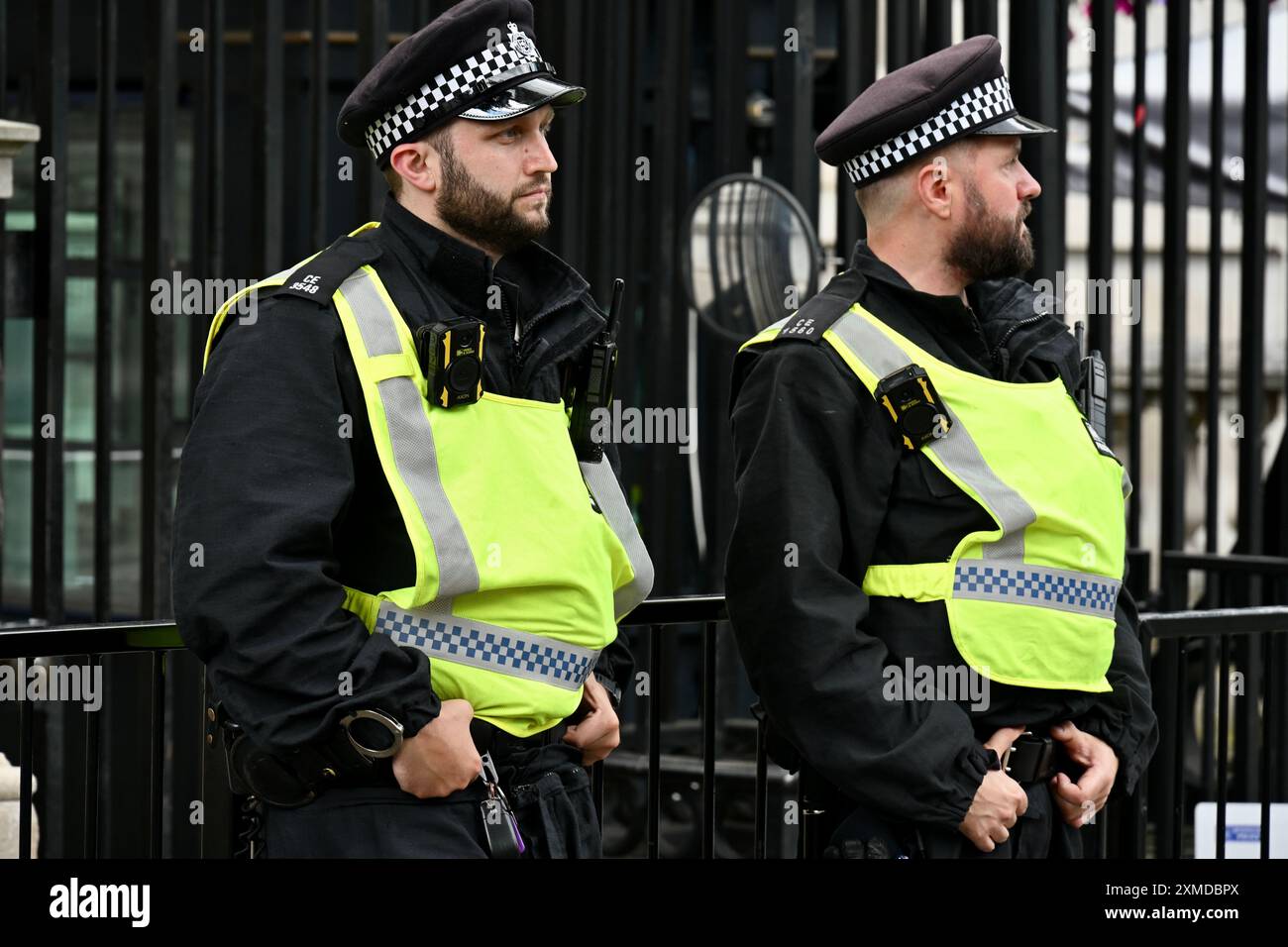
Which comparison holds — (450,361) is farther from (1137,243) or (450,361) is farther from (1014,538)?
(1137,243)

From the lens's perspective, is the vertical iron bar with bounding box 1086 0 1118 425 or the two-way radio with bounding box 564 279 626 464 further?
the vertical iron bar with bounding box 1086 0 1118 425

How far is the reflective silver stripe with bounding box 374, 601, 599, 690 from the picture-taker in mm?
2469

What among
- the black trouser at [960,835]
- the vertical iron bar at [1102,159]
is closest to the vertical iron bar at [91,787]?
the black trouser at [960,835]

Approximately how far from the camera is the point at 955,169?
3.00m

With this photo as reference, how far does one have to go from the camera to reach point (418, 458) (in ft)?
8.13

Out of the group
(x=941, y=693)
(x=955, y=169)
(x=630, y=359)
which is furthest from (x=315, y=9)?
(x=941, y=693)

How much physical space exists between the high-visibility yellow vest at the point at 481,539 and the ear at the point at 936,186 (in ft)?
2.57

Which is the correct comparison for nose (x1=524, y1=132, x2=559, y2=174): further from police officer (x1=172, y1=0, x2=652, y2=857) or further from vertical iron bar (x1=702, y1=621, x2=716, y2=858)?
vertical iron bar (x1=702, y1=621, x2=716, y2=858)

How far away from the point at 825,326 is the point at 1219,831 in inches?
76.1

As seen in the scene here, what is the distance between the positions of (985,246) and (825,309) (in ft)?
0.94

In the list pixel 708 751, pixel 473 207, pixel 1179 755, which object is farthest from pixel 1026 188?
pixel 1179 755

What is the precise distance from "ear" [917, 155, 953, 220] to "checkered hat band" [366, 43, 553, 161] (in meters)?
0.71

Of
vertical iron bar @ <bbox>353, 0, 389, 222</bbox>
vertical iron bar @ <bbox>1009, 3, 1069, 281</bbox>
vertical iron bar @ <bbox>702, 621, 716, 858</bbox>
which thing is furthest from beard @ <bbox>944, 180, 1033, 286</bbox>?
vertical iron bar @ <bbox>1009, 3, 1069, 281</bbox>
